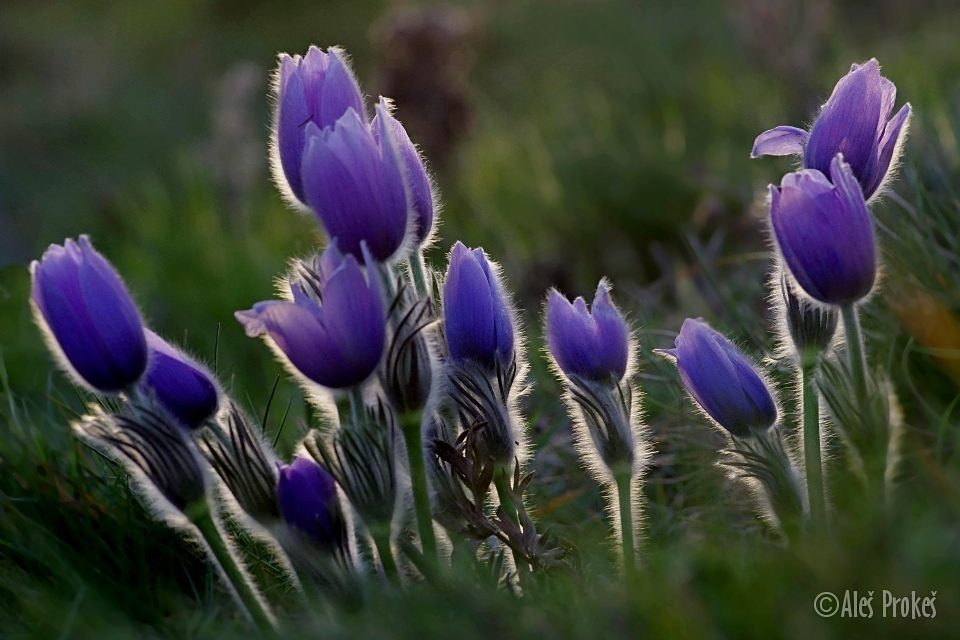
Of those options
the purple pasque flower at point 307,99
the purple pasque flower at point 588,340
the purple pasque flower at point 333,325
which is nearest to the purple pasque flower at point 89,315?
the purple pasque flower at point 333,325

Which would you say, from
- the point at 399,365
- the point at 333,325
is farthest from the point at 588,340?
the point at 333,325

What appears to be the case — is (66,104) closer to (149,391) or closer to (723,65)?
(723,65)

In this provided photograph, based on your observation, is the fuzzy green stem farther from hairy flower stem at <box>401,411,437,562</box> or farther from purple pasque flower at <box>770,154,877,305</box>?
purple pasque flower at <box>770,154,877,305</box>

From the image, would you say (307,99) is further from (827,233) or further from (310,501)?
(827,233)

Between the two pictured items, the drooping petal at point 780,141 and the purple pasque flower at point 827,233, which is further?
the drooping petal at point 780,141

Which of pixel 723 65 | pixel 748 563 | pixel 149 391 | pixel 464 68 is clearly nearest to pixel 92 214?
pixel 464 68

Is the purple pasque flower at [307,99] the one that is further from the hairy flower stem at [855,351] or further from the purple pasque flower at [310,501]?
the hairy flower stem at [855,351]
